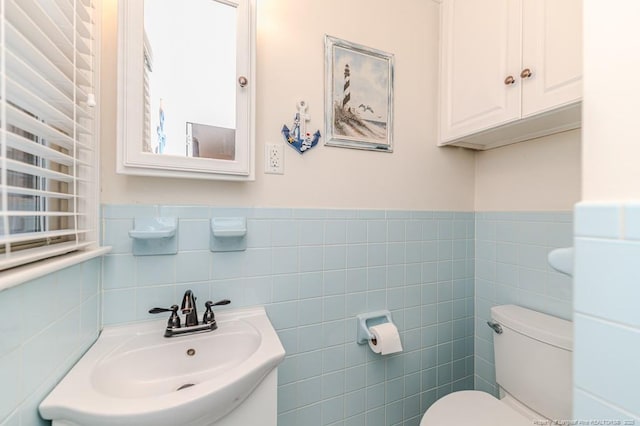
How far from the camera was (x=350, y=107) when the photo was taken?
47.9 inches

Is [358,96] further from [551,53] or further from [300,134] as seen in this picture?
[551,53]

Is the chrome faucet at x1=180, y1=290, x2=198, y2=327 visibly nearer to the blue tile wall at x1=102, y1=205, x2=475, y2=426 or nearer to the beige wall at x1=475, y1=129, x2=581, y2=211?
the blue tile wall at x1=102, y1=205, x2=475, y2=426

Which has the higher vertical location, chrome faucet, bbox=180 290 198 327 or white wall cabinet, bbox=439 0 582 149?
white wall cabinet, bbox=439 0 582 149

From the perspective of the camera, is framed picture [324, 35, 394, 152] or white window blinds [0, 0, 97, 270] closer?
white window blinds [0, 0, 97, 270]

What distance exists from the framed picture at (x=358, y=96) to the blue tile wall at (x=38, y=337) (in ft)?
3.26

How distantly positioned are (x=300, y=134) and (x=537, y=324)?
129cm

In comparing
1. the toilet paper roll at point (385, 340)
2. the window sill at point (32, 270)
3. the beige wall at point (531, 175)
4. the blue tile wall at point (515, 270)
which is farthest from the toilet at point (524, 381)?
the window sill at point (32, 270)

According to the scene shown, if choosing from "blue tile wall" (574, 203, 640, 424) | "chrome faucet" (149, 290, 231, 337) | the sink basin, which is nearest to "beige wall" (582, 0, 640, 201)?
"blue tile wall" (574, 203, 640, 424)

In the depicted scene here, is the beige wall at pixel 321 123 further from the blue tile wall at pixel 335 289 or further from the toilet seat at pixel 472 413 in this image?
the toilet seat at pixel 472 413

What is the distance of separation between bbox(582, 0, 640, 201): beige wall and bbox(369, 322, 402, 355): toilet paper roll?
0.93 meters

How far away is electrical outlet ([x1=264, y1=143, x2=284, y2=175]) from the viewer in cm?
108

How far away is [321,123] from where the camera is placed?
3.83 ft

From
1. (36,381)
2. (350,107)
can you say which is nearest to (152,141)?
(36,381)

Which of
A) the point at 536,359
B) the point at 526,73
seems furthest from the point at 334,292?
the point at 526,73
